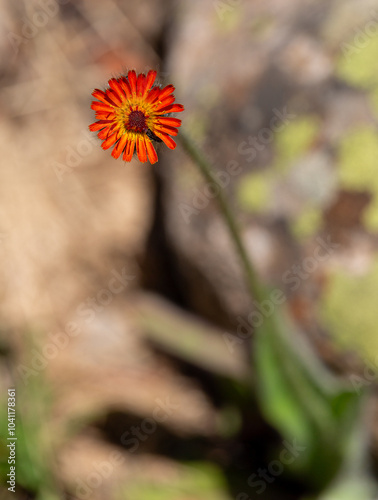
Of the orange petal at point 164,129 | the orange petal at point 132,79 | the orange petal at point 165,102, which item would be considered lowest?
the orange petal at point 164,129

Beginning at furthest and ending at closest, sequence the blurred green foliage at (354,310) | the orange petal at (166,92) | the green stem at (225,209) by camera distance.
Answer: the blurred green foliage at (354,310)
the green stem at (225,209)
the orange petal at (166,92)

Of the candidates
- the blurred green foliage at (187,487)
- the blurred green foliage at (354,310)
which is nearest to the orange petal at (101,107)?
the blurred green foliage at (354,310)

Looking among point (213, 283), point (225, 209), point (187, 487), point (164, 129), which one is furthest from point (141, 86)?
point (187, 487)

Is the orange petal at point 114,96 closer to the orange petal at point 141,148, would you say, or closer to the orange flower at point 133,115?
the orange flower at point 133,115

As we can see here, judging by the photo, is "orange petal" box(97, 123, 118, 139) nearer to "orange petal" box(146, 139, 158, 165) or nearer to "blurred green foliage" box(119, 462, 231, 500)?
"orange petal" box(146, 139, 158, 165)

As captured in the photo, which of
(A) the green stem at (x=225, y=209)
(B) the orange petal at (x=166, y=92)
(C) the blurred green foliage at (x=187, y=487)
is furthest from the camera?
(C) the blurred green foliage at (x=187, y=487)

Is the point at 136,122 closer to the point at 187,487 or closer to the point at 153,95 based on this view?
the point at 153,95

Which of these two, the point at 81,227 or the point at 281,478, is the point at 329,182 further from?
the point at 81,227
